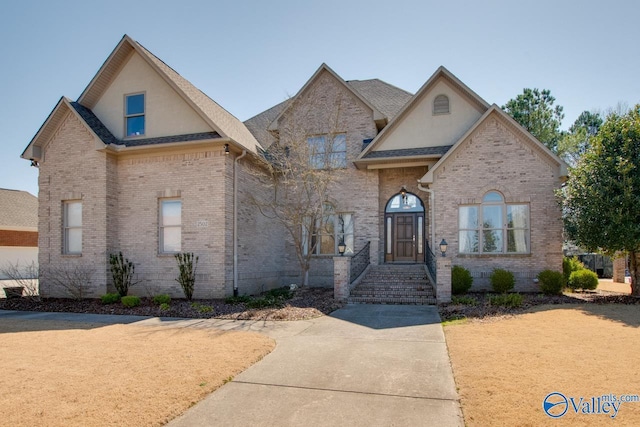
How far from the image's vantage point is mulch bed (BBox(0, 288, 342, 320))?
10109 mm

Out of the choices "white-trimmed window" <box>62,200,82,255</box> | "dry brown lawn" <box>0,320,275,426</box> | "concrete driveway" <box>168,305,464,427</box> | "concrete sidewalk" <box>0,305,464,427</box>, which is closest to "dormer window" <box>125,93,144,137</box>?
"white-trimmed window" <box>62,200,82,255</box>

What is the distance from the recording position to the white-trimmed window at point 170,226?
13.5 metres

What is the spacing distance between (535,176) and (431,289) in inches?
211

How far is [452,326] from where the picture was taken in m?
8.45

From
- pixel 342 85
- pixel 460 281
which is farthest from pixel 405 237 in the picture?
pixel 342 85


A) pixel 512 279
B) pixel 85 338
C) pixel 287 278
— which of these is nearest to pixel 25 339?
pixel 85 338

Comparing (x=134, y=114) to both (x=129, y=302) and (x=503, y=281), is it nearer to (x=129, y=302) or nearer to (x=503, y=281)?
(x=129, y=302)

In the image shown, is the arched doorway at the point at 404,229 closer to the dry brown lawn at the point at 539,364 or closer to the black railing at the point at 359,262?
the black railing at the point at 359,262

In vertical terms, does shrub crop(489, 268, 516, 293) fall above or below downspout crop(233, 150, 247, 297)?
below

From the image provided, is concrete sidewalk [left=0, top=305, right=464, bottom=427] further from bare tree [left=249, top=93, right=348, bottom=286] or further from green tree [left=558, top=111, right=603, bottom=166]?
green tree [left=558, top=111, right=603, bottom=166]

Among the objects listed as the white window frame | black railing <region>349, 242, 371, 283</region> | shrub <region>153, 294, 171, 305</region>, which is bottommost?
shrub <region>153, 294, 171, 305</region>

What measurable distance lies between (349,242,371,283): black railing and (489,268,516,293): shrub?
4.47 metres

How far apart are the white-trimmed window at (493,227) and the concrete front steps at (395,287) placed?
1969 mm

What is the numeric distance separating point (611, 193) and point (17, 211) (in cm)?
3623
